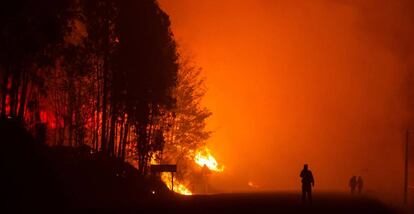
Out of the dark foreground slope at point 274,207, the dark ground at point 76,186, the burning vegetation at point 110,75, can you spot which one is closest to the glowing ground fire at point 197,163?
the burning vegetation at point 110,75

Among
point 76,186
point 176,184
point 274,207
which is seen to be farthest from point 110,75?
point 176,184

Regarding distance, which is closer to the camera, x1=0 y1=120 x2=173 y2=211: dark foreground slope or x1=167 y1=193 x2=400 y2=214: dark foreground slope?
x1=0 y1=120 x2=173 y2=211: dark foreground slope

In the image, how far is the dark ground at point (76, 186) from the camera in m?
19.8

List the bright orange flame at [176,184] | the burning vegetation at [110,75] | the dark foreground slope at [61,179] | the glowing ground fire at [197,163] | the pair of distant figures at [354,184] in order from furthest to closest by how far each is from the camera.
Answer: the glowing ground fire at [197,163], the bright orange flame at [176,184], the pair of distant figures at [354,184], the burning vegetation at [110,75], the dark foreground slope at [61,179]

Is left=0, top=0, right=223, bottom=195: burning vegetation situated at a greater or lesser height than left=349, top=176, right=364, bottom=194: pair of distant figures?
greater

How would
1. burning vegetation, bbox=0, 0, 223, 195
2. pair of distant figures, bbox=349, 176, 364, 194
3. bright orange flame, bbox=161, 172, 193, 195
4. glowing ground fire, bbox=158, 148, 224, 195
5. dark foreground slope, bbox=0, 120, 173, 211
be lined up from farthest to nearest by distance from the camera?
glowing ground fire, bbox=158, 148, 224, 195, bright orange flame, bbox=161, 172, 193, 195, pair of distant figures, bbox=349, 176, 364, 194, burning vegetation, bbox=0, 0, 223, 195, dark foreground slope, bbox=0, 120, 173, 211

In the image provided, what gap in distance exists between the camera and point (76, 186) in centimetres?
3231

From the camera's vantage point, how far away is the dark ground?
1984 centimetres

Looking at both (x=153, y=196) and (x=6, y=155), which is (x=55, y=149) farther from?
(x=6, y=155)

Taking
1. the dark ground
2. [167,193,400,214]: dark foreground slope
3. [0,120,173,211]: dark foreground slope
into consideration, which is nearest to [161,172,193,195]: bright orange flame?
the dark ground

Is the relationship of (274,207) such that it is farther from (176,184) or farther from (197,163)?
(197,163)

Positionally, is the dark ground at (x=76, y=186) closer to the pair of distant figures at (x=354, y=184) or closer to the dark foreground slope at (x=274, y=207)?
the dark foreground slope at (x=274, y=207)

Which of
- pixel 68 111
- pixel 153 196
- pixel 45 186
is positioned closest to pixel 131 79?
pixel 68 111

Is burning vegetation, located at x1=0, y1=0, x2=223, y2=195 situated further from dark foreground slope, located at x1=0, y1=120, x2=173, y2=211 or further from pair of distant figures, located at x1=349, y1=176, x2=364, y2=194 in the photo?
pair of distant figures, located at x1=349, y1=176, x2=364, y2=194
